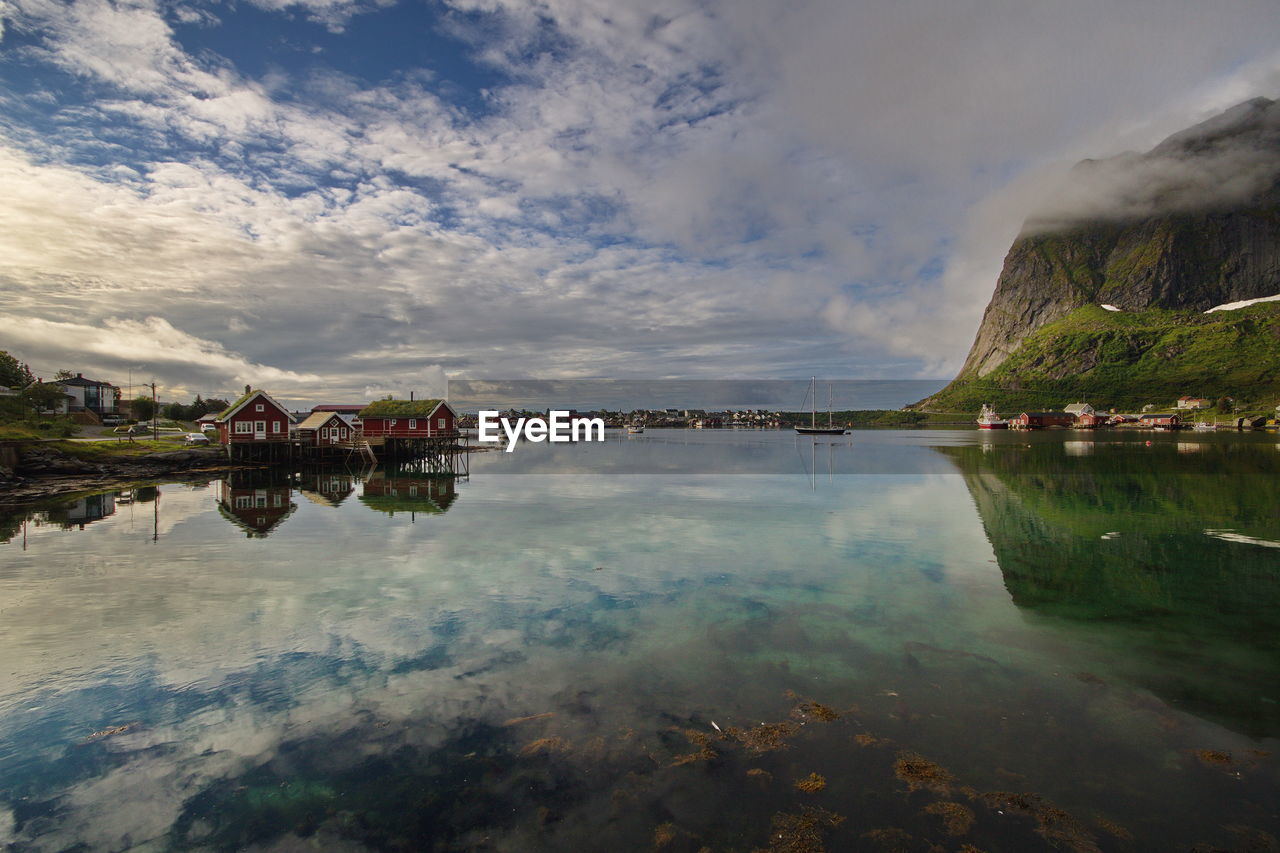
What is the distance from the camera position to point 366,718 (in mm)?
8742

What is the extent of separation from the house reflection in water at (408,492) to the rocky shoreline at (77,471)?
15449 millimetres

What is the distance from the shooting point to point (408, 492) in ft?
127

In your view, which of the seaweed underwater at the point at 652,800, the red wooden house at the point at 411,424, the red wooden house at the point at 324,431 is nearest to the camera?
the seaweed underwater at the point at 652,800

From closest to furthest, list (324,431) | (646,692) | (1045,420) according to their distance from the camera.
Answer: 1. (646,692)
2. (324,431)
3. (1045,420)

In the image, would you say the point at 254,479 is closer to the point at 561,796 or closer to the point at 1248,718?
the point at 561,796

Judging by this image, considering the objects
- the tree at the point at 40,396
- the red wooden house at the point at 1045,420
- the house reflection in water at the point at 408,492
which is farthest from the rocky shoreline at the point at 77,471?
the red wooden house at the point at 1045,420

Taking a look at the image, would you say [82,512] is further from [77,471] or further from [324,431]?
[324,431]

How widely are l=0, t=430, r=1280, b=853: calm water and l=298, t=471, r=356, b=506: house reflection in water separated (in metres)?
12.7

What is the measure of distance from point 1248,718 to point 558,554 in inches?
637

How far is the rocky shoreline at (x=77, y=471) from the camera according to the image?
35344mm

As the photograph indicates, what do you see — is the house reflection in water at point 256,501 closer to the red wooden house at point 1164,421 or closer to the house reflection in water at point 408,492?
the house reflection in water at point 408,492

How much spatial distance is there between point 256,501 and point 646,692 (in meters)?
33.2

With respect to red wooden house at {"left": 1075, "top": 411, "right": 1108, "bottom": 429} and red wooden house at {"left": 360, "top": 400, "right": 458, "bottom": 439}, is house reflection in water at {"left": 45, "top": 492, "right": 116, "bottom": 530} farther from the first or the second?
red wooden house at {"left": 1075, "top": 411, "right": 1108, "bottom": 429}

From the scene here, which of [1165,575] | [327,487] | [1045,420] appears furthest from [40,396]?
[1045,420]
